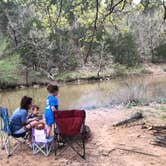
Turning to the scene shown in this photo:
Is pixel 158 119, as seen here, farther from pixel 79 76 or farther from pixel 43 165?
pixel 79 76

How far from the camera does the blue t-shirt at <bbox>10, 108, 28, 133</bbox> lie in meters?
5.30

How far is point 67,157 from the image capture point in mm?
4953

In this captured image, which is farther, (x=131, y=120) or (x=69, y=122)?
(x=131, y=120)

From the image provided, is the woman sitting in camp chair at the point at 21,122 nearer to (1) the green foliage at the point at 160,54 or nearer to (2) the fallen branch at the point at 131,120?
(2) the fallen branch at the point at 131,120

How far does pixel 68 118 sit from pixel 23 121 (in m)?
0.98

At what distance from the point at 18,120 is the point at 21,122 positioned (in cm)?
6

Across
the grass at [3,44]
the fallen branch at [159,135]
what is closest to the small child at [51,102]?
the fallen branch at [159,135]

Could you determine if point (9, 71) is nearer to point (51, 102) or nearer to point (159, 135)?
point (51, 102)

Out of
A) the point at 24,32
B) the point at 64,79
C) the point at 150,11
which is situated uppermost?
the point at 150,11

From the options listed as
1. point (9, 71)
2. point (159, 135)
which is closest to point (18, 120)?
point (159, 135)

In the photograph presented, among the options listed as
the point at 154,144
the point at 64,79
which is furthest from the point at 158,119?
the point at 64,79

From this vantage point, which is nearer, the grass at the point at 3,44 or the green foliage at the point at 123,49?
the grass at the point at 3,44

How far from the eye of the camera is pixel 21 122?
5.35 m

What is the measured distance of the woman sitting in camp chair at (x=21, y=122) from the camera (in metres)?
5.29
